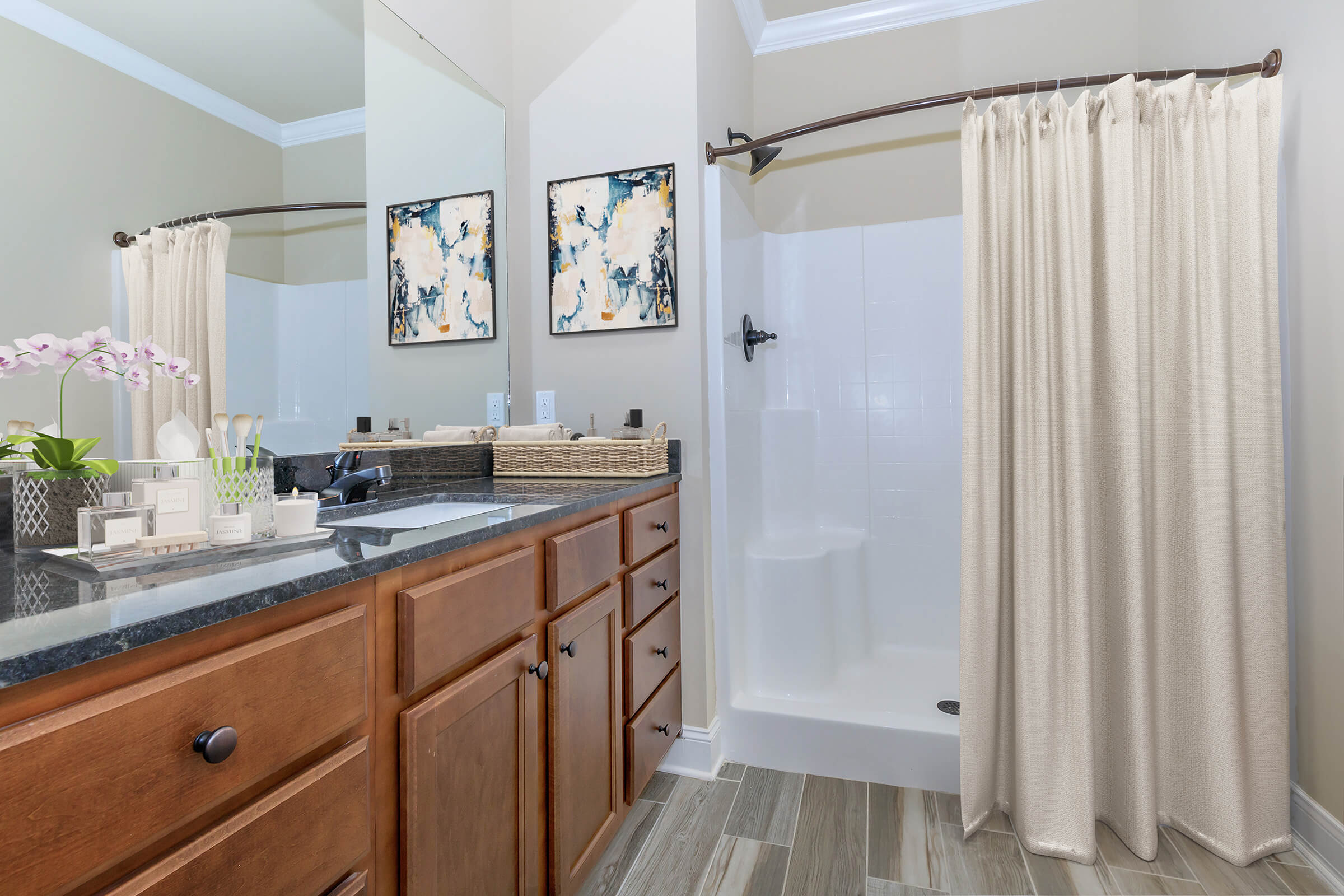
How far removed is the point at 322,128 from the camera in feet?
4.77

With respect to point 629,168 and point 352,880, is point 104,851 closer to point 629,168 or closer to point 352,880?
point 352,880

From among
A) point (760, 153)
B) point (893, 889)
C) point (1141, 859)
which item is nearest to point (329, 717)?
point (893, 889)

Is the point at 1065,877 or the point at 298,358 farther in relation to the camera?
the point at 1065,877

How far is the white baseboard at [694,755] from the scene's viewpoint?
1975mm

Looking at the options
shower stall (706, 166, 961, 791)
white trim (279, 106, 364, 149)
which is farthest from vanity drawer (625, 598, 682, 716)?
white trim (279, 106, 364, 149)

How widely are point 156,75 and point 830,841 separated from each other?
6.92ft

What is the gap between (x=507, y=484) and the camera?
179 centimetres

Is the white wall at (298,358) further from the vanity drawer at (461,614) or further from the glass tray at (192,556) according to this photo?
the vanity drawer at (461,614)

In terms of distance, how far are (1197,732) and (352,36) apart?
2621 millimetres

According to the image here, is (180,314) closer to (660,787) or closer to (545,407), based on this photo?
(545,407)

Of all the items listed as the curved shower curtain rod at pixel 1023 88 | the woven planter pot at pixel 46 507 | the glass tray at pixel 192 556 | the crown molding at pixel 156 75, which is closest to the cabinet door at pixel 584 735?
the glass tray at pixel 192 556

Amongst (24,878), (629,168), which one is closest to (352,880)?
(24,878)

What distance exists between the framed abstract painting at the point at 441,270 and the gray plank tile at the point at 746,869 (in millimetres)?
1535

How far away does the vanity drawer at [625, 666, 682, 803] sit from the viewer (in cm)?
159
